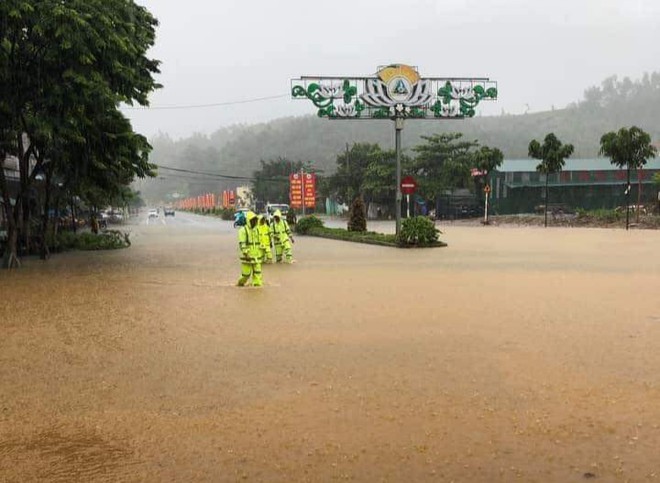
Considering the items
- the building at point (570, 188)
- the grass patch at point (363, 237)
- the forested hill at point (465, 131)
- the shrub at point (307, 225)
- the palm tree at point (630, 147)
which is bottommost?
the grass patch at point (363, 237)

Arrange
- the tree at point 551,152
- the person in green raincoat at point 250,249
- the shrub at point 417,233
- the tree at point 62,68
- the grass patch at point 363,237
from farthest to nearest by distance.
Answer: the tree at point 551,152, the grass patch at point 363,237, the shrub at point 417,233, the tree at point 62,68, the person in green raincoat at point 250,249

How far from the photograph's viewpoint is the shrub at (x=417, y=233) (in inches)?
894

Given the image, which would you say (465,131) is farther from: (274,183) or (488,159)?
(488,159)

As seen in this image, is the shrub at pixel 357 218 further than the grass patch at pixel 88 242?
Yes

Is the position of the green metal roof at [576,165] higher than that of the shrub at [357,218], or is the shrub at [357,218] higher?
the green metal roof at [576,165]

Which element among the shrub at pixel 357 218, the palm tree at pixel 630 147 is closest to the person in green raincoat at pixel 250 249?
the shrub at pixel 357 218

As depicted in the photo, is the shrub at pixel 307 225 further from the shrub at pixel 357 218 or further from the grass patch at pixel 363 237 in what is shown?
the shrub at pixel 357 218

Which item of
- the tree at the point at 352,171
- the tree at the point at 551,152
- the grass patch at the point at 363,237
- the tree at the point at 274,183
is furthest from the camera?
the tree at the point at 274,183

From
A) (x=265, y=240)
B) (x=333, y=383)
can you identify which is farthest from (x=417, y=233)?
(x=333, y=383)

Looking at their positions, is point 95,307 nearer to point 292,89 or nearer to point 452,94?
point 292,89

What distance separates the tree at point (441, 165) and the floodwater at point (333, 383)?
4720 centimetres

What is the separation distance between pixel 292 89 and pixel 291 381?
2298 centimetres

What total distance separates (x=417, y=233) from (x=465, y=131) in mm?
131753

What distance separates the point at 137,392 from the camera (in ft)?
18.5
